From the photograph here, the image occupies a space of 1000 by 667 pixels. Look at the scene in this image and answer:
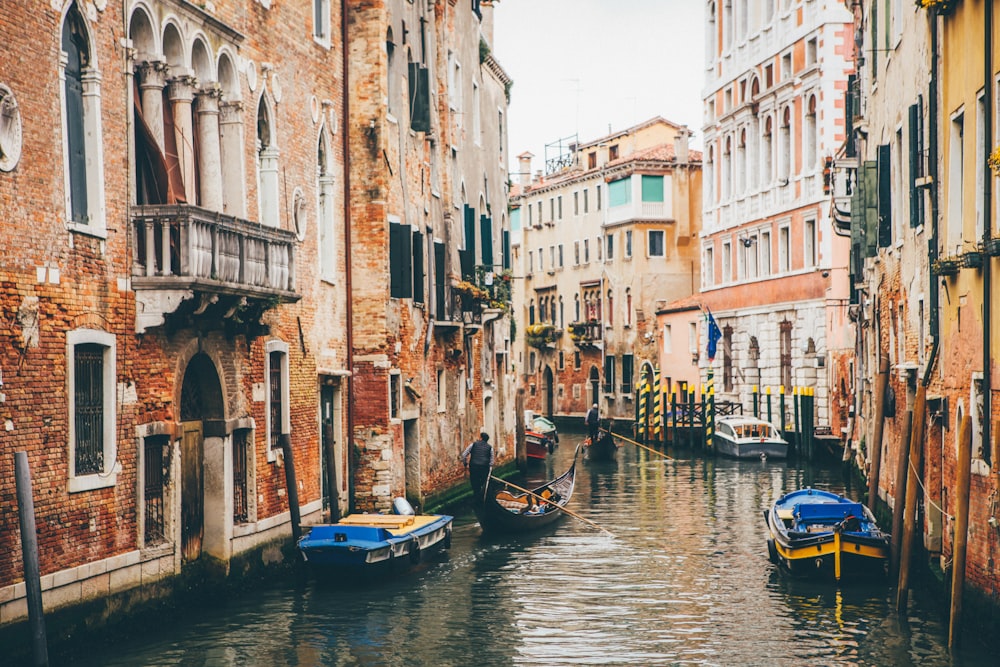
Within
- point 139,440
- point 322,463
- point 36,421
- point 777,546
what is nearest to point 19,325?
point 36,421

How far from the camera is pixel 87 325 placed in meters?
11.5

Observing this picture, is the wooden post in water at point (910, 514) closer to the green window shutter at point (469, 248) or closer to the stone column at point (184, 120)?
the stone column at point (184, 120)

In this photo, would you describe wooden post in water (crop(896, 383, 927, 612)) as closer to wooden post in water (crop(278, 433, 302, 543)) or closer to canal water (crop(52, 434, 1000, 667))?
canal water (crop(52, 434, 1000, 667))

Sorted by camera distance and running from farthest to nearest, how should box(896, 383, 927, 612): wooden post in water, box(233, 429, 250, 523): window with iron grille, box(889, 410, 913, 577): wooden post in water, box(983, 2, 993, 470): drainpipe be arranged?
box(233, 429, 250, 523): window with iron grille < box(889, 410, 913, 577): wooden post in water < box(896, 383, 927, 612): wooden post in water < box(983, 2, 993, 470): drainpipe

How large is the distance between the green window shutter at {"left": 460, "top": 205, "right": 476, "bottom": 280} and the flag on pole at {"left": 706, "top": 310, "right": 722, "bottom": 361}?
1621 cm

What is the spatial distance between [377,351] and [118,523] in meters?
7.15

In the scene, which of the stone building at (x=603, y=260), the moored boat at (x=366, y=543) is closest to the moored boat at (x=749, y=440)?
the stone building at (x=603, y=260)

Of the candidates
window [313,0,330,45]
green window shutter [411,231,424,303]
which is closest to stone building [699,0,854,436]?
green window shutter [411,231,424,303]

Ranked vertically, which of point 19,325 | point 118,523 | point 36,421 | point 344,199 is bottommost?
point 118,523

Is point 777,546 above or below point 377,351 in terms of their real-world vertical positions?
below

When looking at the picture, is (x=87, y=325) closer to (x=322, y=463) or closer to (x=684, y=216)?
(x=322, y=463)

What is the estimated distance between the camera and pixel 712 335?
4200cm

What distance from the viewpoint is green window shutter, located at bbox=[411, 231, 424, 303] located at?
20.7 m

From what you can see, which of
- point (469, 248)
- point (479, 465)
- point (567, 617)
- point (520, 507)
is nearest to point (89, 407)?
point (567, 617)
